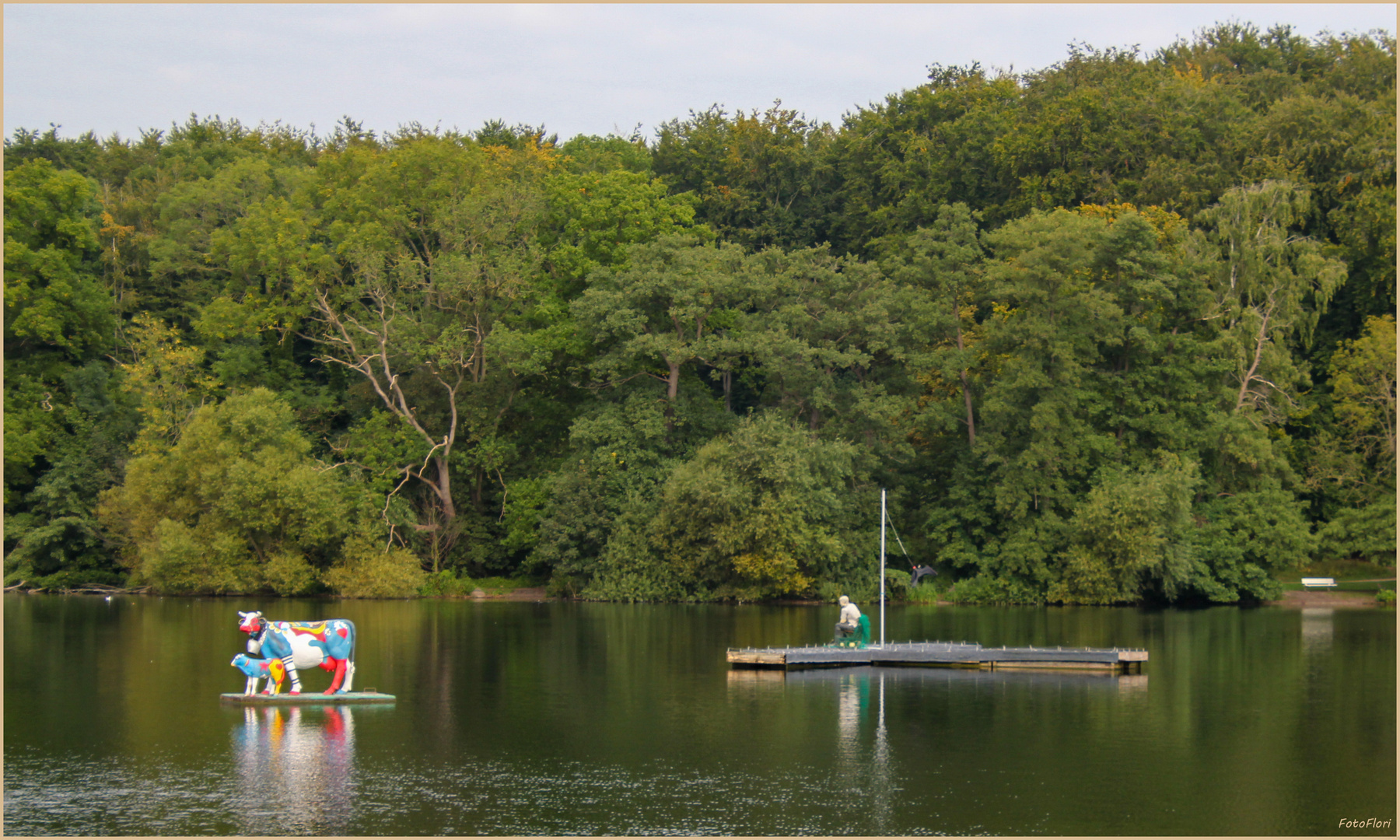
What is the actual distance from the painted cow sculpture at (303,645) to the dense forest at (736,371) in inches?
1029

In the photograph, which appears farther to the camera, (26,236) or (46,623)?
(26,236)

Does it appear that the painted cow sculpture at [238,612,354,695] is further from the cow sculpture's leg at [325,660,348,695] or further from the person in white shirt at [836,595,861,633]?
the person in white shirt at [836,595,861,633]

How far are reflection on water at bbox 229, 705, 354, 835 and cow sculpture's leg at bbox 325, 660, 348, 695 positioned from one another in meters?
0.63

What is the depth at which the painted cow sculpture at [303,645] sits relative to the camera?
25.3m

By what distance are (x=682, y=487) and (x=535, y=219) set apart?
16.2m

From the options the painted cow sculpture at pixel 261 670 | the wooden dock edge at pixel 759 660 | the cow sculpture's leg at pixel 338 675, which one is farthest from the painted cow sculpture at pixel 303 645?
the wooden dock edge at pixel 759 660

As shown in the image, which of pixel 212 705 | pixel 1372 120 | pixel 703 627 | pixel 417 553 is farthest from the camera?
pixel 417 553

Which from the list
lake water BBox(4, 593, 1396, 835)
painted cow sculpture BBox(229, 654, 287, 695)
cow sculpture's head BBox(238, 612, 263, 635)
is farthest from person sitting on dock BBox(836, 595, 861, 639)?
cow sculpture's head BBox(238, 612, 263, 635)

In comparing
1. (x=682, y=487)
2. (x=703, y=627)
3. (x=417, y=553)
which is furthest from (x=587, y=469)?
(x=703, y=627)

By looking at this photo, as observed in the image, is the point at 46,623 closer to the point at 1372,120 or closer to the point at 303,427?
the point at 303,427

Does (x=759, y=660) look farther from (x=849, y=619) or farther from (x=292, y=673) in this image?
(x=292, y=673)

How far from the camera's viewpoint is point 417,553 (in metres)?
58.5

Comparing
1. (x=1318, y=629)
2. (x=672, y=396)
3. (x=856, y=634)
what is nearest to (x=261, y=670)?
(x=856, y=634)

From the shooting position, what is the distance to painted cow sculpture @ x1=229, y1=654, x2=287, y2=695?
2519 centimetres
